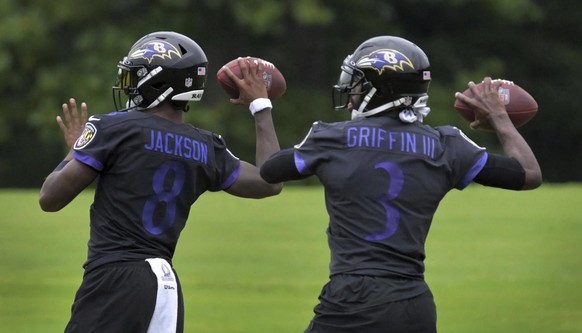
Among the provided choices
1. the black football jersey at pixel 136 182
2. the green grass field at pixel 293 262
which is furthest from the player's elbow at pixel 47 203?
the green grass field at pixel 293 262

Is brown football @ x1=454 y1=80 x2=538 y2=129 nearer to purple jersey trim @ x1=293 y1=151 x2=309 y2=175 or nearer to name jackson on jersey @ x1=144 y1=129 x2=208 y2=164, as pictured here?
purple jersey trim @ x1=293 y1=151 x2=309 y2=175

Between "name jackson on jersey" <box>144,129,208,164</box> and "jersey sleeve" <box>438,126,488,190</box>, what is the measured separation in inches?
41.3

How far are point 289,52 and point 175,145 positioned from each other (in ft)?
88.7

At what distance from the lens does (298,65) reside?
32062mm

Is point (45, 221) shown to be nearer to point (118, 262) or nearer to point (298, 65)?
point (118, 262)

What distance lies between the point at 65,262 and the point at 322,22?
1878 centimetres

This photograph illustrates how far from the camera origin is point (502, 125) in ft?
17.1

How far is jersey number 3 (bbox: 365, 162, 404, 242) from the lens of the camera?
4.71 meters

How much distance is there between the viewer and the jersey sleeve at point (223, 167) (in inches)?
211

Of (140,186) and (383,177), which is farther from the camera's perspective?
(140,186)

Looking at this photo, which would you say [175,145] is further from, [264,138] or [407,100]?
[407,100]

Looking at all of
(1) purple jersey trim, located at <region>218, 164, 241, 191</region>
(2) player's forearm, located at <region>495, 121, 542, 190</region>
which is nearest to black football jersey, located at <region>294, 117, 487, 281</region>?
(2) player's forearm, located at <region>495, 121, 542, 190</region>

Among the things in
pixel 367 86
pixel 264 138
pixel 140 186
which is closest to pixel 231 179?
pixel 264 138

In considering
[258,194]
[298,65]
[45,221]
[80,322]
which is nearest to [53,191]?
[80,322]
